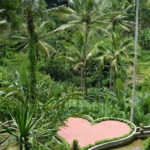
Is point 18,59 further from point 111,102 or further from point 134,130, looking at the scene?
point 134,130

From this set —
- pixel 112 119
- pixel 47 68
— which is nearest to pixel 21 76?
pixel 112 119

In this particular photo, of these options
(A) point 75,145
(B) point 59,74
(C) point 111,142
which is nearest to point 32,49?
(A) point 75,145

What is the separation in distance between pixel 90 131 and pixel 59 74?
15023 millimetres

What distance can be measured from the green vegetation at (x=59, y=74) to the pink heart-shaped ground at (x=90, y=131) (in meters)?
0.71

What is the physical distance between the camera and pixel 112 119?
590 inches

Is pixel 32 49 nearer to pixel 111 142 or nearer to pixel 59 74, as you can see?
pixel 111 142

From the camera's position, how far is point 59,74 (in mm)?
28156

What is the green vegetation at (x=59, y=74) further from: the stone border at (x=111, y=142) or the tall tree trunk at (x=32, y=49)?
the stone border at (x=111, y=142)

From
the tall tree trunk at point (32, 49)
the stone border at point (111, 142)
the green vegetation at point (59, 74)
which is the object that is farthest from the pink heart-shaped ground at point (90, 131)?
the tall tree trunk at point (32, 49)

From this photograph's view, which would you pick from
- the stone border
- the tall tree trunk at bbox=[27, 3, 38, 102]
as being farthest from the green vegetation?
the stone border

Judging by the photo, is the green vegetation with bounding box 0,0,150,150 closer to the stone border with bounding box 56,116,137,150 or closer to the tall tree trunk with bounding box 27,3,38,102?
the tall tree trunk with bounding box 27,3,38,102

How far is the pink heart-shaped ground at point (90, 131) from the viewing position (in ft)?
42.0

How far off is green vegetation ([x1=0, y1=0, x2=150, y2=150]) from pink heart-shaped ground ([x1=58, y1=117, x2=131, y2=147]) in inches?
27.8

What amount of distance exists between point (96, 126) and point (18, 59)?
14.0m
